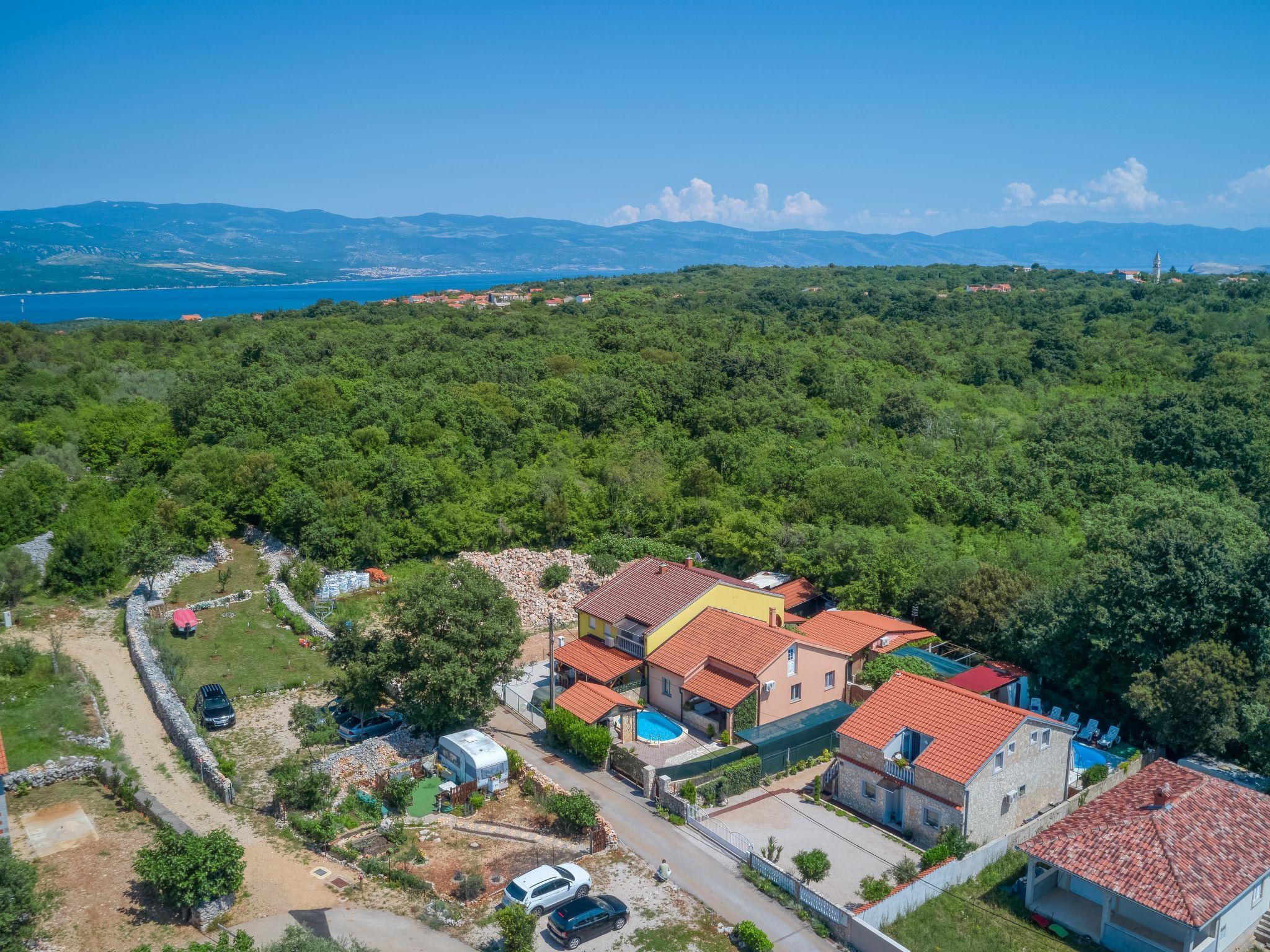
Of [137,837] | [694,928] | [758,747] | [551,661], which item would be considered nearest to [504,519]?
[551,661]

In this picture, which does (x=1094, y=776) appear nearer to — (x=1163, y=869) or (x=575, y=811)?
(x=1163, y=869)

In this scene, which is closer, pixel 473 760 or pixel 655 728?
pixel 473 760

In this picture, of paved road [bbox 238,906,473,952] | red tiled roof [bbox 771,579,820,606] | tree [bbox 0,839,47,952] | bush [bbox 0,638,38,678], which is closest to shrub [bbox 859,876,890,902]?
paved road [bbox 238,906,473,952]

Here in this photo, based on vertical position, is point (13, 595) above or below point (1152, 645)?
below

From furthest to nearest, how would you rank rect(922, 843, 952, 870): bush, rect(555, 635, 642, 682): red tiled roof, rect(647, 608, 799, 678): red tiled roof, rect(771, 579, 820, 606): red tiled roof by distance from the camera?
1. rect(771, 579, 820, 606): red tiled roof
2. rect(555, 635, 642, 682): red tiled roof
3. rect(647, 608, 799, 678): red tiled roof
4. rect(922, 843, 952, 870): bush

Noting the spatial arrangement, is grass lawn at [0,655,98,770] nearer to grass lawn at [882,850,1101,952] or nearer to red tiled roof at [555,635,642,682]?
red tiled roof at [555,635,642,682]

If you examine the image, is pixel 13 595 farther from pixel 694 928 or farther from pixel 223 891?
pixel 694 928

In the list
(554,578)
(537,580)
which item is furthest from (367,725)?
(537,580)
